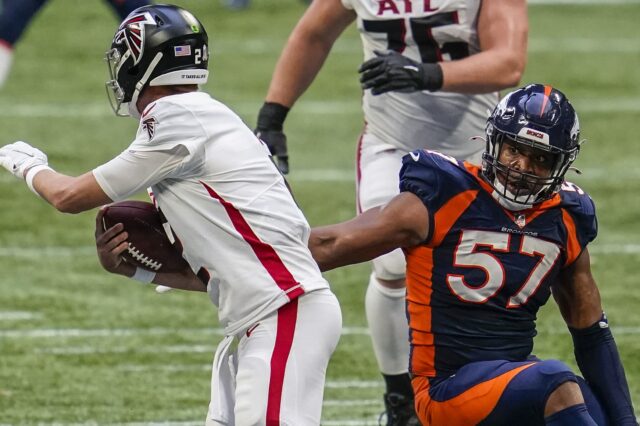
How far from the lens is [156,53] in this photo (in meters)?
4.21

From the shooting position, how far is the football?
171 inches

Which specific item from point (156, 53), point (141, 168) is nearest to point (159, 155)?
point (141, 168)

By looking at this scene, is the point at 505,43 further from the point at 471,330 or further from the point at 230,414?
the point at 230,414

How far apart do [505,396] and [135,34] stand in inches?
55.8

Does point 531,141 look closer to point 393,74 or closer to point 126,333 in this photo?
point 393,74

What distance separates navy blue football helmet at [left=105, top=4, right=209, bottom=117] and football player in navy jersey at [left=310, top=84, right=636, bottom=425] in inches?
24.3

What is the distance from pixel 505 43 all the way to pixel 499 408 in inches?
68.0

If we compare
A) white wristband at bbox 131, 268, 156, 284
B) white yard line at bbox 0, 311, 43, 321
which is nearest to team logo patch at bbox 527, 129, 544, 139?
white wristband at bbox 131, 268, 156, 284

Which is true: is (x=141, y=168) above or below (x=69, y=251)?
above

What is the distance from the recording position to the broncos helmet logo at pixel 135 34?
13.9 feet

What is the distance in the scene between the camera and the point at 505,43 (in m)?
5.55

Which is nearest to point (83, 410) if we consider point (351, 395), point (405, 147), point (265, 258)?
point (351, 395)

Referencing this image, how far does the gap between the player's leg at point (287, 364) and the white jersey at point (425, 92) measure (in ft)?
5.74

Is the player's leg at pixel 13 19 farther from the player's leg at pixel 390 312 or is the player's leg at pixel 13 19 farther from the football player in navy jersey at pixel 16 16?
the player's leg at pixel 390 312
